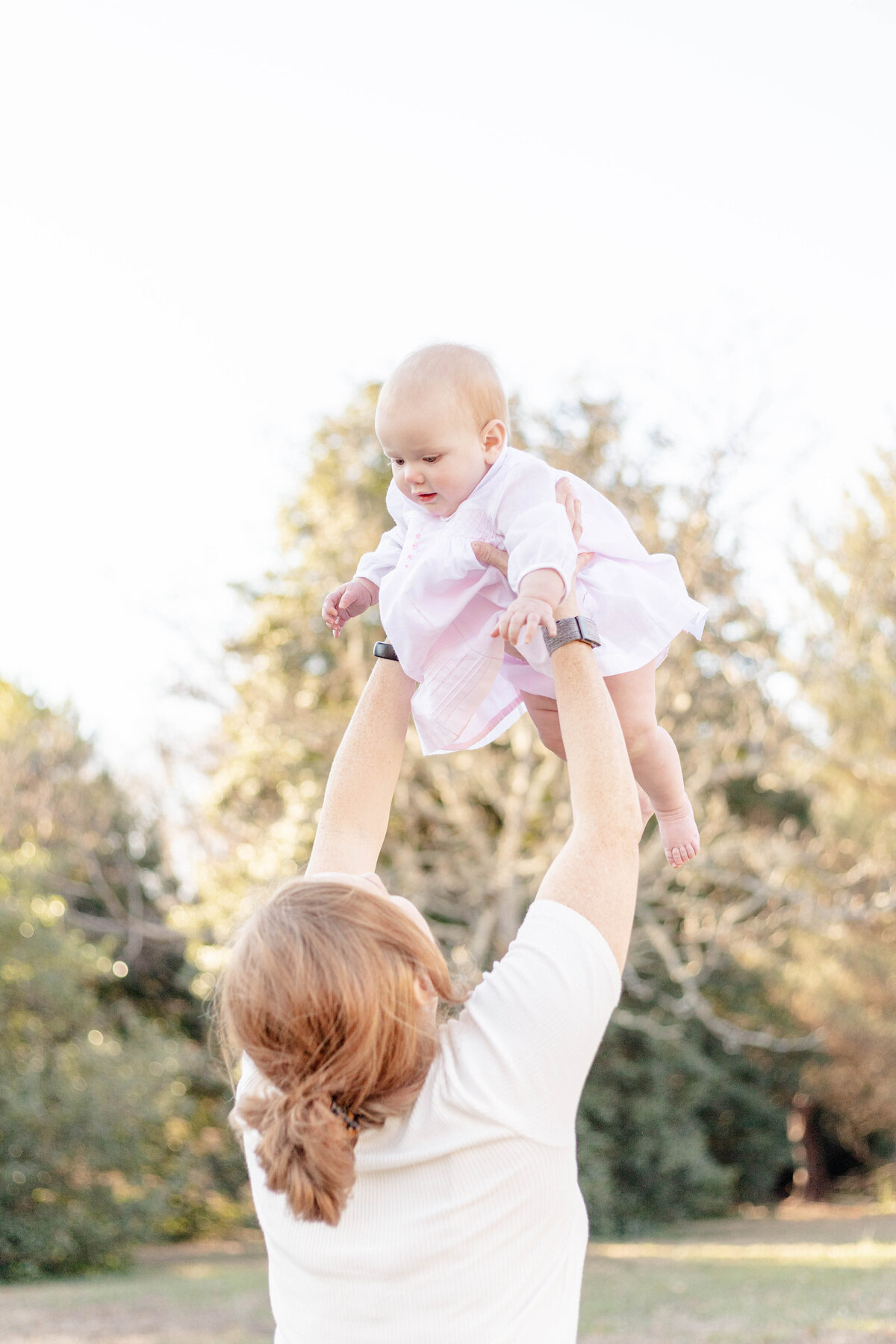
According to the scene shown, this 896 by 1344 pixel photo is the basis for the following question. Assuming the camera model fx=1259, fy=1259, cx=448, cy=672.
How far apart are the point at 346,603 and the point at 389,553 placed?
13cm

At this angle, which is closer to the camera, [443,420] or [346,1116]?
[346,1116]

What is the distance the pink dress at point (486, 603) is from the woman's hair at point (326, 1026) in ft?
1.81

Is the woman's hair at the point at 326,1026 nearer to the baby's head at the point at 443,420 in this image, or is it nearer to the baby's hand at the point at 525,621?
the baby's hand at the point at 525,621

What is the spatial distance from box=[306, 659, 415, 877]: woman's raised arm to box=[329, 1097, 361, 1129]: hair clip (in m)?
0.41

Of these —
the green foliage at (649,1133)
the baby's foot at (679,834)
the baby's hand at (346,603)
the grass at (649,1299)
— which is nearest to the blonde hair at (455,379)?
the baby's hand at (346,603)

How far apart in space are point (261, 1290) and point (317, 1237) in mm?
10308

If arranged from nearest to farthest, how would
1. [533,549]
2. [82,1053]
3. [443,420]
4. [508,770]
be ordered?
[533,549] → [443,420] → [82,1053] → [508,770]

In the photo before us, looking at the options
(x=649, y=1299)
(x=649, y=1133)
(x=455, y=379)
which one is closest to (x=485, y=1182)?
(x=455, y=379)

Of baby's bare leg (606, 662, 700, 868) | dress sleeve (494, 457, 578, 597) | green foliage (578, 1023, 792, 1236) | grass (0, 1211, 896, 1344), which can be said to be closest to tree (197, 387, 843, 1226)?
green foliage (578, 1023, 792, 1236)

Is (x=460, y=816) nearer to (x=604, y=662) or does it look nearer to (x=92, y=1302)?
(x=92, y=1302)

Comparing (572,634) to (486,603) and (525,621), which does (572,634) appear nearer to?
(525,621)

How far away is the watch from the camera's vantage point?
60.5 inches

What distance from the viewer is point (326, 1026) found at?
129cm

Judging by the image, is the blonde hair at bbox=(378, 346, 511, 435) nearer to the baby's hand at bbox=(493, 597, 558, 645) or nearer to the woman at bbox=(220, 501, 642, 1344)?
the baby's hand at bbox=(493, 597, 558, 645)
